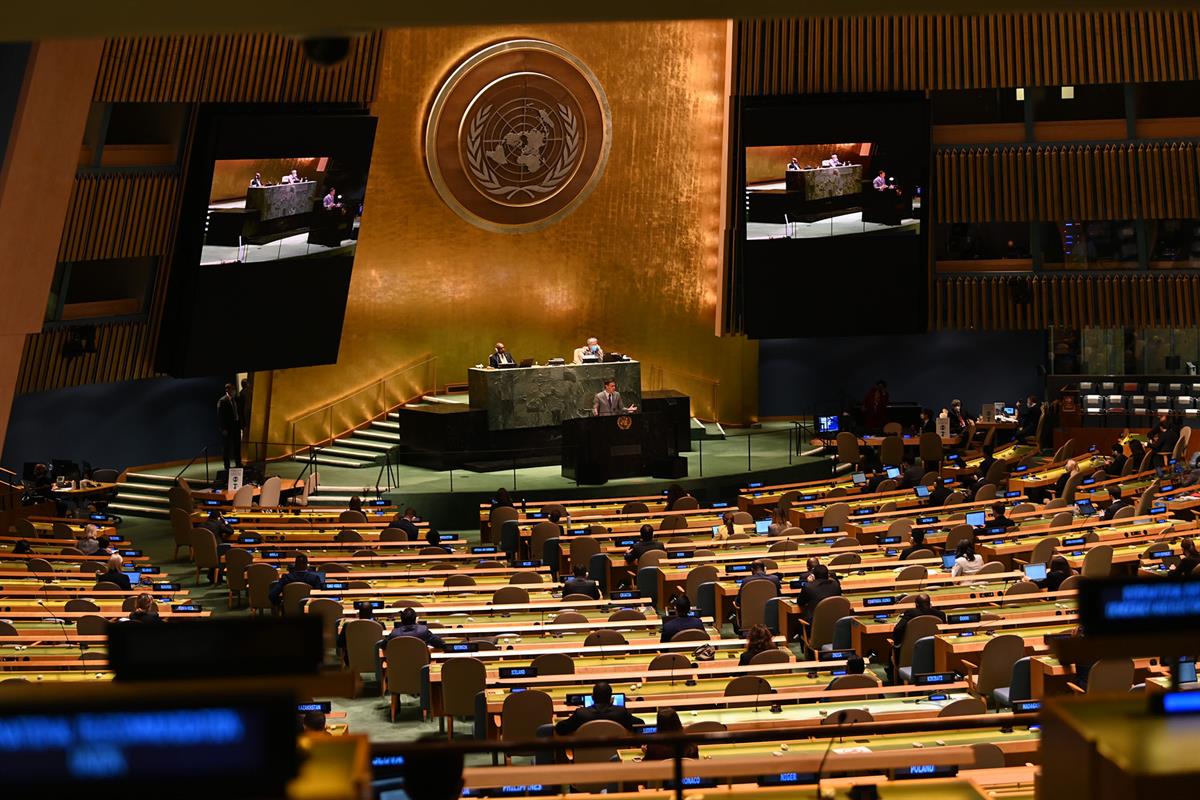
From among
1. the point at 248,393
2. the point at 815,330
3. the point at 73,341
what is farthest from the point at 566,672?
the point at 248,393

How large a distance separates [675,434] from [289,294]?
6.30m

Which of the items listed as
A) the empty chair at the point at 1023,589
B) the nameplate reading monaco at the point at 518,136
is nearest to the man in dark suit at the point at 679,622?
the empty chair at the point at 1023,589

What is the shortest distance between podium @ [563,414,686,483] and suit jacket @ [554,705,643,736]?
41.0 ft

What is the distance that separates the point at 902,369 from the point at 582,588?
16.4 metres

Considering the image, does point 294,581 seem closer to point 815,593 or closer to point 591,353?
point 815,593

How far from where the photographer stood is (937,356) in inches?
1155

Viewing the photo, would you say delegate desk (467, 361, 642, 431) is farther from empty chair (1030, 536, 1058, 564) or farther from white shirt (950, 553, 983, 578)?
white shirt (950, 553, 983, 578)

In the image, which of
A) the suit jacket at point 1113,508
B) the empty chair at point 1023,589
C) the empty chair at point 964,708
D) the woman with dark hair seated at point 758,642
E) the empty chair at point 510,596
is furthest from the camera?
the suit jacket at point 1113,508

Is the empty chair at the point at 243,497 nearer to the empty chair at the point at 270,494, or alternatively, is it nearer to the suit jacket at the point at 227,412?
the empty chair at the point at 270,494

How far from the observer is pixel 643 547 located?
16.0 m

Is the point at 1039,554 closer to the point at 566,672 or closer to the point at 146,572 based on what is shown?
the point at 566,672

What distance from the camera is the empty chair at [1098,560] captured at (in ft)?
46.7

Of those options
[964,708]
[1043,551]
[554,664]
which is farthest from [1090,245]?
[964,708]

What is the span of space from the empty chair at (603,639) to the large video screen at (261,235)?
9754 mm
